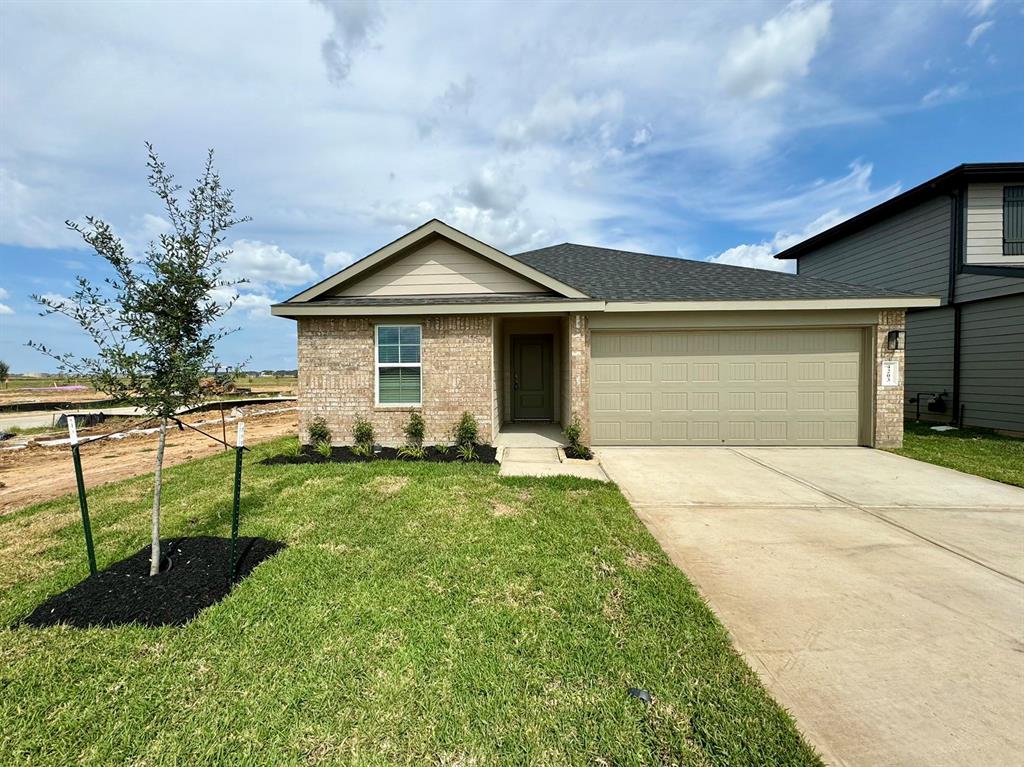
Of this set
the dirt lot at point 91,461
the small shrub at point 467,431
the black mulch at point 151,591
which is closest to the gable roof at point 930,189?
the small shrub at point 467,431

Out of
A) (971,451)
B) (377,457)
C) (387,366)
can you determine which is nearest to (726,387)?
(971,451)

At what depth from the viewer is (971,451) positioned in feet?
27.5

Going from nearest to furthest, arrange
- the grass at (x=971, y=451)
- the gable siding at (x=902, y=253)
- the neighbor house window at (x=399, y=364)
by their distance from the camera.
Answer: the grass at (x=971, y=451), the neighbor house window at (x=399, y=364), the gable siding at (x=902, y=253)

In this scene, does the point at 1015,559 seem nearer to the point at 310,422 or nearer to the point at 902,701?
the point at 902,701

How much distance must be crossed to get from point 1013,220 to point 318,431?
57.7 ft

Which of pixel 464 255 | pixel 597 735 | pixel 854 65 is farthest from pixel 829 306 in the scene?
pixel 597 735

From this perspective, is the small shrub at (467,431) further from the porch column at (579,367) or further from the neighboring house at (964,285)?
the neighboring house at (964,285)

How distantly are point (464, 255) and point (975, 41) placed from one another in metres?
10.6

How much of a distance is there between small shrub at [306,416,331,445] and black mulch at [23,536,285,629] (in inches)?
176

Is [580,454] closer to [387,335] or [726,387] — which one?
[726,387]

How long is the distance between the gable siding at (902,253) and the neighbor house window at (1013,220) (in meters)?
1.10

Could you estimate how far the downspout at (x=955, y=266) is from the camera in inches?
432

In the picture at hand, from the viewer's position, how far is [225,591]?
135 inches

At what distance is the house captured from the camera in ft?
27.8
